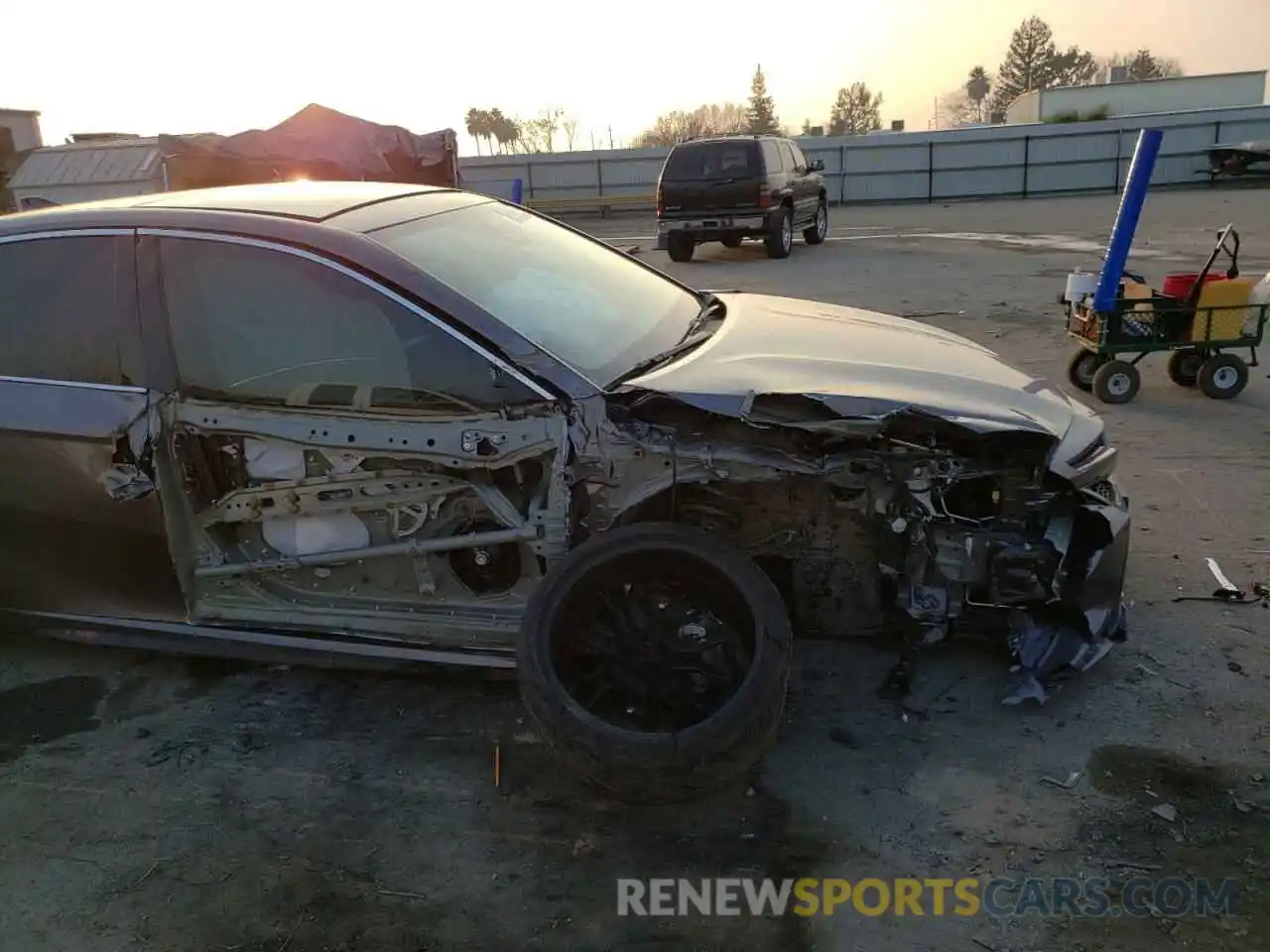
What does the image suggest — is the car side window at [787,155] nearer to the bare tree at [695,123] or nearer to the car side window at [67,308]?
the car side window at [67,308]

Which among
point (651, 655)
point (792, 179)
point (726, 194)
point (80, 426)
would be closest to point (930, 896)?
point (651, 655)

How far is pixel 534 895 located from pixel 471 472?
122 centimetres

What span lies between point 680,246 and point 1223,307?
10011mm

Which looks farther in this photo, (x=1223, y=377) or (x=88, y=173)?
(x=88, y=173)

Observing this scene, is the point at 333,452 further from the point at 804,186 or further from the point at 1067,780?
the point at 804,186

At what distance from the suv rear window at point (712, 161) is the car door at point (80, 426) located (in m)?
12.3

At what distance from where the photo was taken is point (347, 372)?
291 centimetres

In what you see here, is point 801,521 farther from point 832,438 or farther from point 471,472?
point 471,472

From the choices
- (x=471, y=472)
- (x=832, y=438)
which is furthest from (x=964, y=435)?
(x=471, y=472)

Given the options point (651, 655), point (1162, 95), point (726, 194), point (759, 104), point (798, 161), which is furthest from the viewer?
point (759, 104)

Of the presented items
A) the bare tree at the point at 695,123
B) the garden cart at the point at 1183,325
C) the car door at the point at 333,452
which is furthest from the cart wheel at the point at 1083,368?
the bare tree at the point at 695,123

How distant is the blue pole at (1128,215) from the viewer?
220 inches

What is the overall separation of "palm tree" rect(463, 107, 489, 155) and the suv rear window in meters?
65.6

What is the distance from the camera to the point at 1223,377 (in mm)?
6176
